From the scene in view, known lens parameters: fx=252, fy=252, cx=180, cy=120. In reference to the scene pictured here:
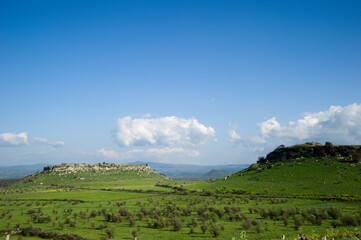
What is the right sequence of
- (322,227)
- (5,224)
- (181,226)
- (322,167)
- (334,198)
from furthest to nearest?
(322,167)
(334,198)
(5,224)
(181,226)
(322,227)

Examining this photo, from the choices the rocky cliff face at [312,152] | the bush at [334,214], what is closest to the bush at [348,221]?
the bush at [334,214]

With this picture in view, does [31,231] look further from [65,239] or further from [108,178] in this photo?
[108,178]

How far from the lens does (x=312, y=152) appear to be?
403 feet

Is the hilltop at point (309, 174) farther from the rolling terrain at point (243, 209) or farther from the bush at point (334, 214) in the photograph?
the bush at point (334, 214)

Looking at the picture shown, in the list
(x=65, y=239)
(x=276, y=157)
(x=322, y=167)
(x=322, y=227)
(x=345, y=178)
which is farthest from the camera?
(x=276, y=157)

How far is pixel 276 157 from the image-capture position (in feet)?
459

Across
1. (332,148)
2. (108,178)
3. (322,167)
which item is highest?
(332,148)

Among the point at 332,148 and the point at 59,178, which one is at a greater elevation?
the point at 332,148

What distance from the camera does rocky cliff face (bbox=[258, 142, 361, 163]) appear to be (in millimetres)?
109912

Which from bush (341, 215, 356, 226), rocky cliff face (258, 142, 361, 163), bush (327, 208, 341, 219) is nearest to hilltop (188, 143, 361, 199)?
rocky cliff face (258, 142, 361, 163)

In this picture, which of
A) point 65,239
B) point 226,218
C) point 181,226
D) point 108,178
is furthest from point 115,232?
point 108,178

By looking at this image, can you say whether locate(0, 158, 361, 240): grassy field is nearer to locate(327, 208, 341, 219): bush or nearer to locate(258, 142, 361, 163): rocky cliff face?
locate(327, 208, 341, 219): bush

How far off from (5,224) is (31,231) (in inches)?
483

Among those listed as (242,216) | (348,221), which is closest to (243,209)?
(242,216)
